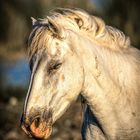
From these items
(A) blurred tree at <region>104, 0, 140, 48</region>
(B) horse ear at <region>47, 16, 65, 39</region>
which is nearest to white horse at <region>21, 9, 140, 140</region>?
(B) horse ear at <region>47, 16, 65, 39</region>

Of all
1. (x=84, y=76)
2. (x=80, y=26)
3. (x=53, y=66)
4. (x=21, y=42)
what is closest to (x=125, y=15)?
(x=21, y=42)

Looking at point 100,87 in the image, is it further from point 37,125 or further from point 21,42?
point 21,42

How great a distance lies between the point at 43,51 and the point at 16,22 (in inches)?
674

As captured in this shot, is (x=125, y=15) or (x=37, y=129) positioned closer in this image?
(x=37, y=129)

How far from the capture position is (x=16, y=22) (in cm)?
2048

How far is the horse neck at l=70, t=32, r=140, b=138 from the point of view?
366cm

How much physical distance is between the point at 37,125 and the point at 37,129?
26 mm

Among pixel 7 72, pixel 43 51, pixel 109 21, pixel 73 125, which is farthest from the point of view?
pixel 7 72

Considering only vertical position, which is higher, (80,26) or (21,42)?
(80,26)

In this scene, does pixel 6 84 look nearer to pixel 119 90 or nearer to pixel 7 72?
pixel 7 72

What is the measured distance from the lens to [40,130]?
3.53 metres

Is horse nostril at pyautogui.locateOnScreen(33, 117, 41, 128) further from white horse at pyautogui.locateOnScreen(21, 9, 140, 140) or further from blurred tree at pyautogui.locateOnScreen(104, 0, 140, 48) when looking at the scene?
blurred tree at pyautogui.locateOnScreen(104, 0, 140, 48)

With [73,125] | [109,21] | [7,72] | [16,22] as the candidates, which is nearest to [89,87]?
[73,125]

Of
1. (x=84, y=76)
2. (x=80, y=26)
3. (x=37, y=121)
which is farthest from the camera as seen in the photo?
(x=80, y=26)
